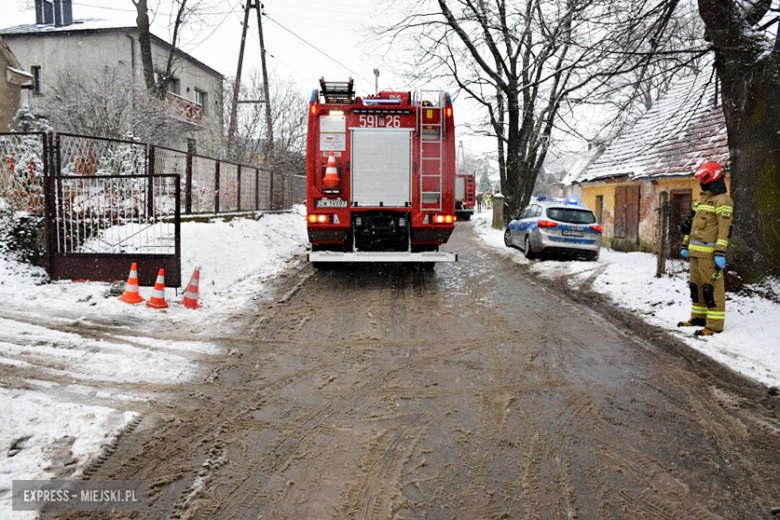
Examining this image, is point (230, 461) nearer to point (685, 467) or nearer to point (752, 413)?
point (685, 467)

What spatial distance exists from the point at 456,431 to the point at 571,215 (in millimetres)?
10945

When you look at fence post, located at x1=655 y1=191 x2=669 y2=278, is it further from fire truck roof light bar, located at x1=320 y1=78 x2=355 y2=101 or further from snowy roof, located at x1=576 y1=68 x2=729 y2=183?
fire truck roof light bar, located at x1=320 y1=78 x2=355 y2=101

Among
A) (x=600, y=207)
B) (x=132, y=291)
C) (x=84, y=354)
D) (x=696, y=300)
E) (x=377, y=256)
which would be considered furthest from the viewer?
(x=600, y=207)

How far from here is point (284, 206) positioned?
22.1 metres

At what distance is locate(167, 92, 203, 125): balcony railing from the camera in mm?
23284

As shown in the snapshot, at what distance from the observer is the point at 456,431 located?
3.77 metres

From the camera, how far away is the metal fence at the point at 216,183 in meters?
11.5

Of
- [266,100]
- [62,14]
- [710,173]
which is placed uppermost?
[62,14]

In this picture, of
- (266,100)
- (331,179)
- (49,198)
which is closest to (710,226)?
(331,179)

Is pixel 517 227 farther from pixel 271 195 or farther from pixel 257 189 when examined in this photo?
pixel 271 195

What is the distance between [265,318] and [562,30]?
6.69 metres

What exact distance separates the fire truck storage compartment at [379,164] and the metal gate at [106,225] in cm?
322

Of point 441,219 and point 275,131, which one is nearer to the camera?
point 441,219

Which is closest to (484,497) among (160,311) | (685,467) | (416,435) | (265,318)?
(416,435)
